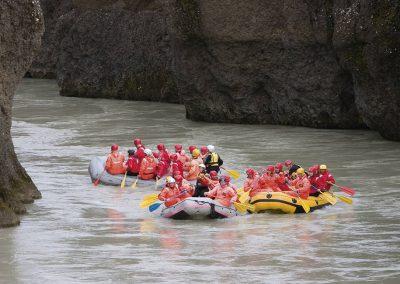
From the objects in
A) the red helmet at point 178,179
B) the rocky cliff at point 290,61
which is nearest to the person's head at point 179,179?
the red helmet at point 178,179

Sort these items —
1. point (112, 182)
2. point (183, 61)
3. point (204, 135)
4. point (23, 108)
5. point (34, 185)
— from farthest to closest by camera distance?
point (23, 108) → point (183, 61) → point (204, 135) → point (112, 182) → point (34, 185)

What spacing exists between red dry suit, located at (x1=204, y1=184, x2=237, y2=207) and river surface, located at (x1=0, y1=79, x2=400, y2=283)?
0.51 meters

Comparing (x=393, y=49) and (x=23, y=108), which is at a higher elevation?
(x=393, y=49)

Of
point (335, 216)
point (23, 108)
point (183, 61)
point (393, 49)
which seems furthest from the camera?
point (23, 108)

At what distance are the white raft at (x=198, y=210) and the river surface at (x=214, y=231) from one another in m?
0.19

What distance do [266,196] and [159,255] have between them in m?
4.56

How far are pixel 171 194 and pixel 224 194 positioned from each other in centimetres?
110

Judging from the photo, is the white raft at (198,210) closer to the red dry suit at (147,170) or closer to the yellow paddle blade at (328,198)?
the yellow paddle blade at (328,198)

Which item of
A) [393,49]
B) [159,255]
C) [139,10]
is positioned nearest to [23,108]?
[139,10]

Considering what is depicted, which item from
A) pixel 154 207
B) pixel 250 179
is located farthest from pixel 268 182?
pixel 154 207

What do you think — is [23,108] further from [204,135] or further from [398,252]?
[398,252]

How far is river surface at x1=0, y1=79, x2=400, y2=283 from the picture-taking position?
64.1ft

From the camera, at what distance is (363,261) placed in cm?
2022

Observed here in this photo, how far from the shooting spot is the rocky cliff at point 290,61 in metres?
34.4
